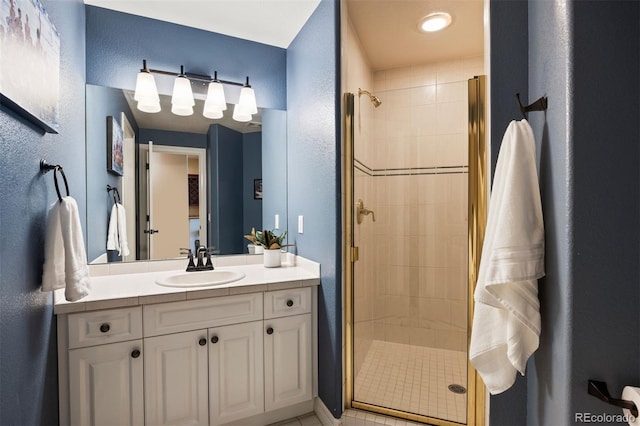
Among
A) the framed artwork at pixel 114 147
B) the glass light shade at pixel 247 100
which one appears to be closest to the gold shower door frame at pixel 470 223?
the glass light shade at pixel 247 100

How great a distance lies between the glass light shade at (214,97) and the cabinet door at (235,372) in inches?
58.4

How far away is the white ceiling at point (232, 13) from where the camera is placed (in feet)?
6.51

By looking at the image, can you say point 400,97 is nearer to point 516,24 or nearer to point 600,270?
point 516,24

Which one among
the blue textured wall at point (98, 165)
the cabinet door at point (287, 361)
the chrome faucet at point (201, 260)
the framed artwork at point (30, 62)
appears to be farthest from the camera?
the chrome faucet at point (201, 260)

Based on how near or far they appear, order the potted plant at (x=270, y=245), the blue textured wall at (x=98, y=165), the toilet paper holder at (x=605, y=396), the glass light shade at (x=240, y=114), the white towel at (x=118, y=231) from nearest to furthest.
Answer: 1. the toilet paper holder at (x=605, y=396)
2. the blue textured wall at (x=98, y=165)
3. the white towel at (x=118, y=231)
4. the potted plant at (x=270, y=245)
5. the glass light shade at (x=240, y=114)

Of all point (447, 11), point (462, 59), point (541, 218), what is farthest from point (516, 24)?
point (462, 59)

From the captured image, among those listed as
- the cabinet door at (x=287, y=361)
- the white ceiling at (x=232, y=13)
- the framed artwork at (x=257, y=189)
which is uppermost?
the white ceiling at (x=232, y=13)

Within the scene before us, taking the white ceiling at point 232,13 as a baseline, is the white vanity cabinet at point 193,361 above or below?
below

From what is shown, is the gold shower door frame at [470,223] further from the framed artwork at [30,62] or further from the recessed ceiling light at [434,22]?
the framed artwork at [30,62]

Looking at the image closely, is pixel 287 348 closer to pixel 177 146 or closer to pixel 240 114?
pixel 177 146

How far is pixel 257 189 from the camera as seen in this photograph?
2.46m

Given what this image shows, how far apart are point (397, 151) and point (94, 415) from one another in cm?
246

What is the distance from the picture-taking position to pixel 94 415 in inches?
57.0

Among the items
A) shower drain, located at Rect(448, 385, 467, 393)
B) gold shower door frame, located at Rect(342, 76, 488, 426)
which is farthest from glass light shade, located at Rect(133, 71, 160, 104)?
shower drain, located at Rect(448, 385, 467, 393)
